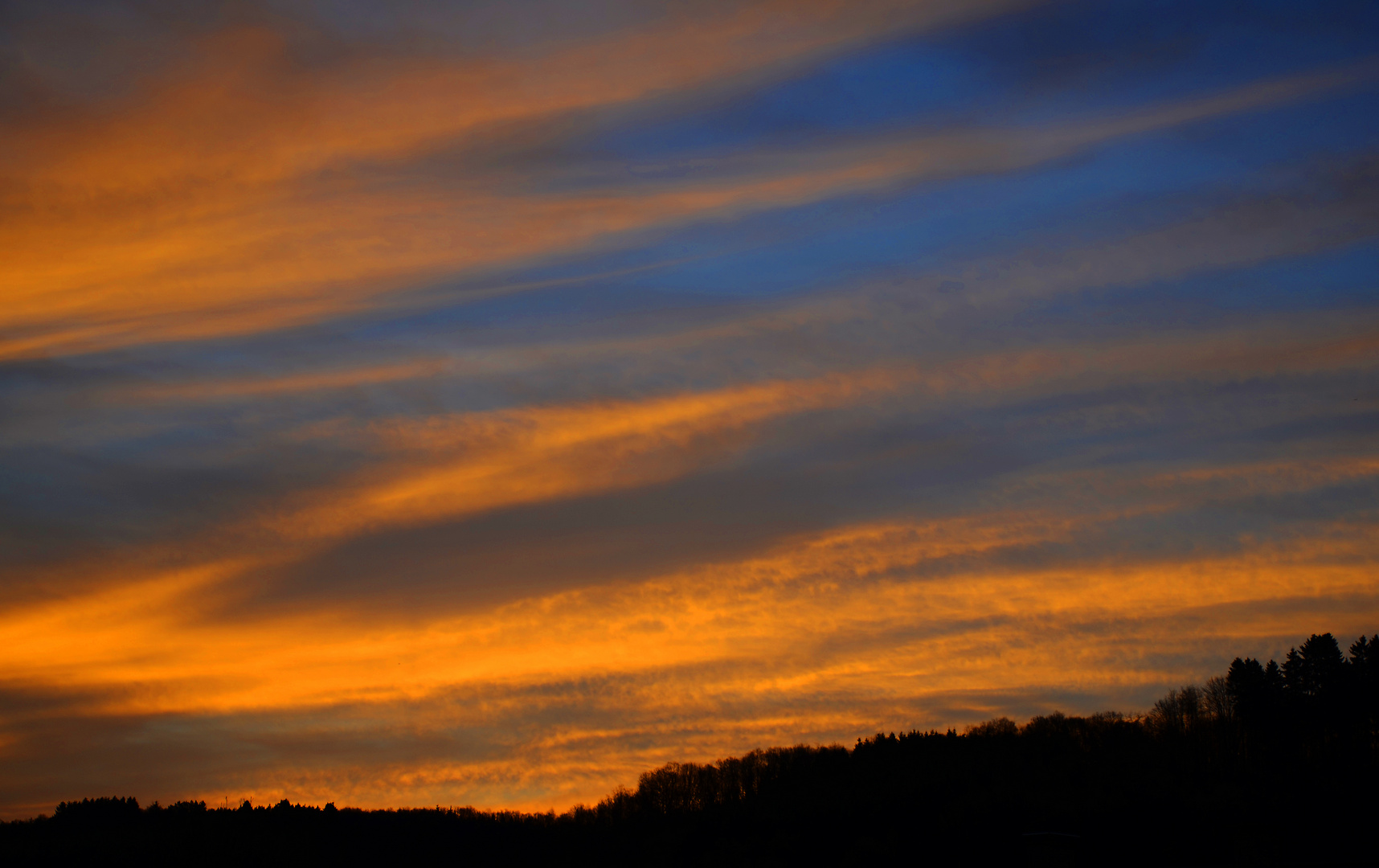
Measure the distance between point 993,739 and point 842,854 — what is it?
59116 mm

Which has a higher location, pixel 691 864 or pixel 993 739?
pixel 993 739

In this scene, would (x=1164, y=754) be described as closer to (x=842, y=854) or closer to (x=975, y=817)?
(x=975, y=817)

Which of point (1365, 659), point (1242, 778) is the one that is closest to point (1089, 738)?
point (1242, 778)

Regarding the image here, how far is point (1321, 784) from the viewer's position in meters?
132

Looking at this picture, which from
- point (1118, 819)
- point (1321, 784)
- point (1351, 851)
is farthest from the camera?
point (1118, 819)

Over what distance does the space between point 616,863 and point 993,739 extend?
66906 millimetres

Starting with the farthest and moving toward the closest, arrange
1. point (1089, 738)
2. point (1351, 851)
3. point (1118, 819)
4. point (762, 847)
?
point (1089, 738), point (762, 847), point (1118, 819), point (1351, 851)

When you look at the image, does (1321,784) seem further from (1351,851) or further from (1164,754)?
(1164,754)

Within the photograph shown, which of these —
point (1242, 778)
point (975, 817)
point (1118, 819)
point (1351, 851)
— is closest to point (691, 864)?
point (975, 817)

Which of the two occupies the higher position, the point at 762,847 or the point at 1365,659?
the point at 1365,659

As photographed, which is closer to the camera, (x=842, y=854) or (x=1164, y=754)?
(x=842, y=854)

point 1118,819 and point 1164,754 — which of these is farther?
point 1164,754

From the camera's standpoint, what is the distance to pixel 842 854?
150m

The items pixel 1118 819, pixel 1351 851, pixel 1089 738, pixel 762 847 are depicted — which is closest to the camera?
pixel 1351 851
